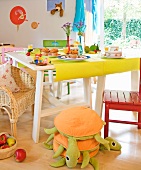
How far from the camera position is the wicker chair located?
198cm

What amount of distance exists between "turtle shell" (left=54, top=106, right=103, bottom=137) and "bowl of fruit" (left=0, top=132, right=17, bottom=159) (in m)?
0.37

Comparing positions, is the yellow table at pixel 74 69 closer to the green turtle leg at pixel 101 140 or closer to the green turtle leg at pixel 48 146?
the green turtle leg at pixel 48 146

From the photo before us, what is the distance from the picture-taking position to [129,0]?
4.41 metres

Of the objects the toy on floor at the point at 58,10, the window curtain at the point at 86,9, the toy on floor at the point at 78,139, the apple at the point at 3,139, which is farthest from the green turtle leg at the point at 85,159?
the toy on floor at the point at 58,10

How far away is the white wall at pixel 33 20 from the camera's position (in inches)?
189

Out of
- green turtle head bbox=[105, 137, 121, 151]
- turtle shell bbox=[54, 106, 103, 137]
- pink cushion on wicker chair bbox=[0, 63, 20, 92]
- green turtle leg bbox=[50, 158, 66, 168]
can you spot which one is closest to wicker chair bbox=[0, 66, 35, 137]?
pink cushion on wicker chair bbox=[0, 63, 20, 92]

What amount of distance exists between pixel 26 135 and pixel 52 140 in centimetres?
28

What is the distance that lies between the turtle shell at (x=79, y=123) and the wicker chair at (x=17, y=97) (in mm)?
385

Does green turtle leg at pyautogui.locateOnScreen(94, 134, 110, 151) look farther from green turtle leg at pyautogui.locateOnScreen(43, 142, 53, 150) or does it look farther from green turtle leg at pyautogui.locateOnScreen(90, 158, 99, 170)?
green turtle leg at pyautogui.locateOnScreen(43, 142, 53, 150)

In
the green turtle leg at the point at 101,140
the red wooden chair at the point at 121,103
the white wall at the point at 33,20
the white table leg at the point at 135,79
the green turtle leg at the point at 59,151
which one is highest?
the white wall at the point at 33,20

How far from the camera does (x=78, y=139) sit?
1.73 m

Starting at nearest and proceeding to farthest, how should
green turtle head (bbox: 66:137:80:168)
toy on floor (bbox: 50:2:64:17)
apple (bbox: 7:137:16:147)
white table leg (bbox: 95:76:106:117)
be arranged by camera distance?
green turtle head (bbox: 66:137:80:168), apple (bbox: 7:137:16:147), white table leg (bbox: 95:76:106:117), toy on floor (bbox: 50:2:64:17)

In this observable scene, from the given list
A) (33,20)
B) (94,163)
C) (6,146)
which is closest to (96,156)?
(94,163)

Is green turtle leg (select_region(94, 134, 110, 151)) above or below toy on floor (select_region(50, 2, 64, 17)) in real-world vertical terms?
below
